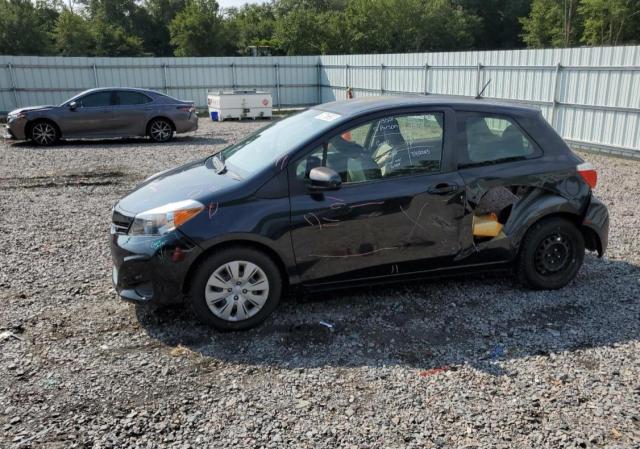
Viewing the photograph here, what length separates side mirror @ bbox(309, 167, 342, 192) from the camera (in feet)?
13.7

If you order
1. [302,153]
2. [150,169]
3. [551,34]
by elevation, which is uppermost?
[551,34]

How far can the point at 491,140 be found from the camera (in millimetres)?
4844

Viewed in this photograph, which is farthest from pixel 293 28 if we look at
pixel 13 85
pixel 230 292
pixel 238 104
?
pixel 230 292

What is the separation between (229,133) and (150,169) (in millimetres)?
6401

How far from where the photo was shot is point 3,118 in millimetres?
21031

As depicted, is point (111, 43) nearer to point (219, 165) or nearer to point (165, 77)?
point (165, 77)

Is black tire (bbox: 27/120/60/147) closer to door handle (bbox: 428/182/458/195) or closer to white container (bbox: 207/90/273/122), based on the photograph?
white container (bbox: 207/90/273/122)

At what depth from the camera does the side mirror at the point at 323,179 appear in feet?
13.7

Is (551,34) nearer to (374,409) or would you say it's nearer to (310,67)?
(310,67)

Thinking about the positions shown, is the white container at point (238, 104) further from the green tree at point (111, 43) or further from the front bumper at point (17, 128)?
the green tree at point (111, 43)

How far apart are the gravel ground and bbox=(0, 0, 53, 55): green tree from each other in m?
42.3

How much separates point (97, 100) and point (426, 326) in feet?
41.7

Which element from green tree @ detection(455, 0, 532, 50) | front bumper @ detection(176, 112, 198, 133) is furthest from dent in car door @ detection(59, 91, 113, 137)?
green tree @ detection(455, 0, 532, 50)

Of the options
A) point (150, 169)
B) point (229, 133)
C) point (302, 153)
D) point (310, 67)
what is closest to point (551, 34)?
point (310, 67)
